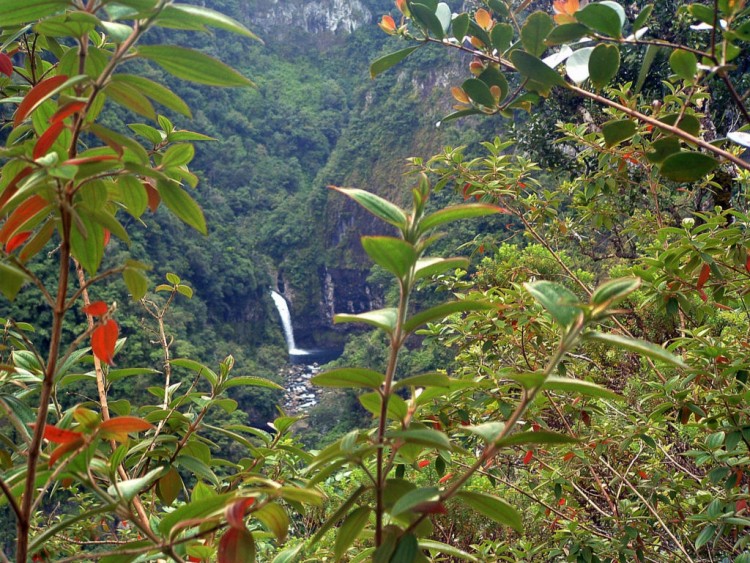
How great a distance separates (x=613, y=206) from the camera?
1937 mm

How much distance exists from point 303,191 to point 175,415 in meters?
25.9

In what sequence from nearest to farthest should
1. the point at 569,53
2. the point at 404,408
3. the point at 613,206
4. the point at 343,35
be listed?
1. the point at 404,408
2. the point at 569,53
3. the point at 613,206
4. the point at 343,35

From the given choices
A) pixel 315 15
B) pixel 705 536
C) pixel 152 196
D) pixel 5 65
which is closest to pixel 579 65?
pixel 152 196

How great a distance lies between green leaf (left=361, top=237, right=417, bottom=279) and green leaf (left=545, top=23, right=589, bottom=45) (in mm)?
292

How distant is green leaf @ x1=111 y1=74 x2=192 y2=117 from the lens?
33 centimetres

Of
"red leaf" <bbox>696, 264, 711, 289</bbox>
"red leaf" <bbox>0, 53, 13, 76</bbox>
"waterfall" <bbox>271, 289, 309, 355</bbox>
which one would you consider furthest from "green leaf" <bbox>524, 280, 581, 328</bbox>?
"waterfall" <bbox>271, 289, 309, 355</bbox>

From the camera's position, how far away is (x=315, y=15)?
99.2 ft

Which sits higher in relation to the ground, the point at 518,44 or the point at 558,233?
the point at 518,44

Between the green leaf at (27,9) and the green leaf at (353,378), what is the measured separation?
9.3 inches

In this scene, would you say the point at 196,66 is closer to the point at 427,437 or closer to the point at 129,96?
the point at 129,96

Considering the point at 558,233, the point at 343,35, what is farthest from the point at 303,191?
the point at 558,233

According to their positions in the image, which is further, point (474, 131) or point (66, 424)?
point (474, 131)

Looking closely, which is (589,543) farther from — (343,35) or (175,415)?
(343,35)

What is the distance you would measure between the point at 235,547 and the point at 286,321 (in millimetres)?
21302
